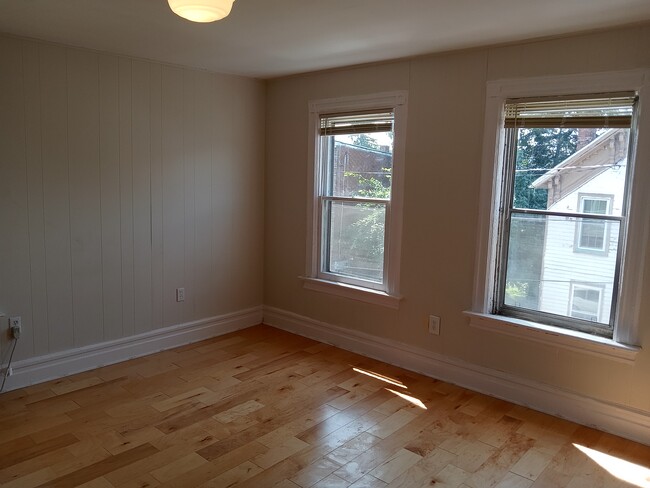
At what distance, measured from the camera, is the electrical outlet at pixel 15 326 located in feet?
10.7

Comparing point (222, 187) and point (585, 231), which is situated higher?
point (222, 187)

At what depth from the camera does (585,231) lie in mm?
3008

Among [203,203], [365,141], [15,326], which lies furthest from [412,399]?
[15,326]

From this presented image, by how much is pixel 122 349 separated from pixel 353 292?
182 centimetres

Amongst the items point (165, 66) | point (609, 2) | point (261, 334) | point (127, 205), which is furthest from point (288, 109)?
point (609, 2)

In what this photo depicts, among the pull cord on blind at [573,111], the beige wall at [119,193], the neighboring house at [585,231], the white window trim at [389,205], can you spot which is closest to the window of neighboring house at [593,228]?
the neighboring house at [585,231]

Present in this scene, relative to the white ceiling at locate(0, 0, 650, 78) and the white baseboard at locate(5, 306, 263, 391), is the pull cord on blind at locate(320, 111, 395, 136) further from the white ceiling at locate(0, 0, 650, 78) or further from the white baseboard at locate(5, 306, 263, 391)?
the white baseboard at locate(5, 306, 263, 391)

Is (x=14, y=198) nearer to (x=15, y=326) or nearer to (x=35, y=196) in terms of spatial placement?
(x=35, y=196)

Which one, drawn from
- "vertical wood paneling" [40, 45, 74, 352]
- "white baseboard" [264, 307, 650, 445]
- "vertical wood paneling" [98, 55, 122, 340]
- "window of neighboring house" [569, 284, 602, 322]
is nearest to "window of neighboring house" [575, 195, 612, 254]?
"window of neighboring house" [569, 284, 602, 322]

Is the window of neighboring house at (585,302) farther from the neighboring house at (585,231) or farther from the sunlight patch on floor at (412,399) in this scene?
the sunlight patch on floor at (412,399)

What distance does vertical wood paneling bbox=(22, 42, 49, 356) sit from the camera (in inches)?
126

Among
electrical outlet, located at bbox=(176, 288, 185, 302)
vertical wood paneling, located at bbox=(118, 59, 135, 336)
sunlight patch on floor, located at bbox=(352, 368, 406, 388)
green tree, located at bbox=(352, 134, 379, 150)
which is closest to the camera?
sunlight patch on floor, located at bbox=(352, 368, 406, 388)

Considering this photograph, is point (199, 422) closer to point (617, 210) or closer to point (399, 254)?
point (399, 254)

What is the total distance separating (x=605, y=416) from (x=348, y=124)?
8.74ft
